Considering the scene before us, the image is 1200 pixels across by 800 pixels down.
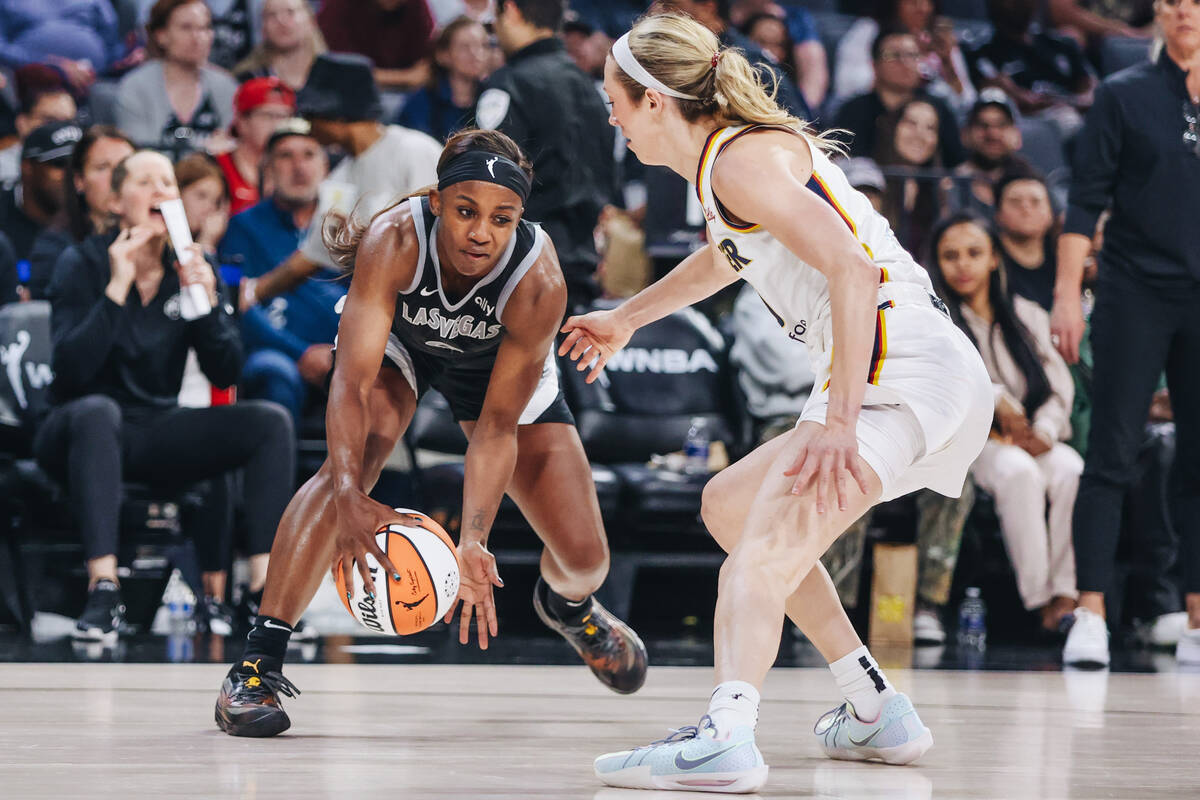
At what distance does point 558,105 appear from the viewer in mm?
6062

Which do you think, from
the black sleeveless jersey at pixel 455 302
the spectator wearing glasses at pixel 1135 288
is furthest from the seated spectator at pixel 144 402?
the spectator wearing glasses at pixel 1135 288

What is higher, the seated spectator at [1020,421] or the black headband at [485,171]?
the black headband at [485,171]

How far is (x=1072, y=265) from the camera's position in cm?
551

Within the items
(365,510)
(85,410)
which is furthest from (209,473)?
(365,510)

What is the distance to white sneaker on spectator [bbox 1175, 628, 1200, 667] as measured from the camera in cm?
555

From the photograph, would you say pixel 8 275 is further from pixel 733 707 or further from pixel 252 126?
pixel 733 707

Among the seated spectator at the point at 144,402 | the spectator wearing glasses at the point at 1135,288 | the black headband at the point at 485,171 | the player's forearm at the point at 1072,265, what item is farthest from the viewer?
the seated spectator at the point at 144,402

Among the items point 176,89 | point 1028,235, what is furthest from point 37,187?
point 1028,235

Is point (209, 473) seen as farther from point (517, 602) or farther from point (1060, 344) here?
point (1060, 344)

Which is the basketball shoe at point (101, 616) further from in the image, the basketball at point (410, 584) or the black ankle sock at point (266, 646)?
the basketball at point (410, 584)

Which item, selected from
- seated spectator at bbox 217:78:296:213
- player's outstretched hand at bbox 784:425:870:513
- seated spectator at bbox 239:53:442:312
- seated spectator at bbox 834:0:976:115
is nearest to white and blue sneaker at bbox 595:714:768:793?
player's outstretched hand at bbox 784:425:870:513

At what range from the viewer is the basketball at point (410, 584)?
3.31 metres

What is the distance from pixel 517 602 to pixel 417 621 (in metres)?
3.01

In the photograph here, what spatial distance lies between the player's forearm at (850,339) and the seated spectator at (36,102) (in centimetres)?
564
